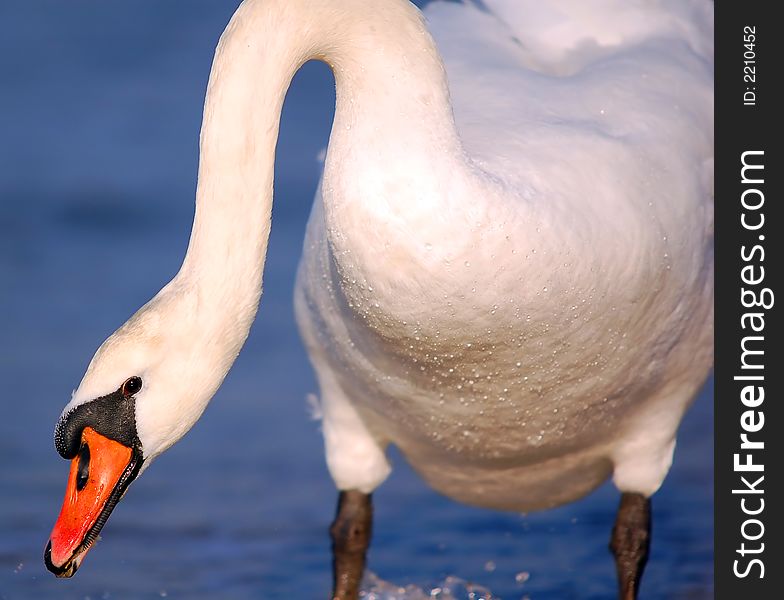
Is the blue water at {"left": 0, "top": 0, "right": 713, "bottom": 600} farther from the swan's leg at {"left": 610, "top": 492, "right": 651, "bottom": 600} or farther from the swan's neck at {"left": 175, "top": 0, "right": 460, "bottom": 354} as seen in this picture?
the swan's neck at {"left": 175, "top": 0, "right": 460, "bottom": 354}

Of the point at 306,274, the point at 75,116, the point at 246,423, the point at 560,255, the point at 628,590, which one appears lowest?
the point at 628,590

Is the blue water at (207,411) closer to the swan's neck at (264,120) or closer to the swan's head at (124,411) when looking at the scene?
the swan's head at (124,411)

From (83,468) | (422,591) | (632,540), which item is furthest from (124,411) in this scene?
(422,591)

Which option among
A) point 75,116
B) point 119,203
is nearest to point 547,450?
point 119,203

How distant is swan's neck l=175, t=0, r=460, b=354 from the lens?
10.7ft

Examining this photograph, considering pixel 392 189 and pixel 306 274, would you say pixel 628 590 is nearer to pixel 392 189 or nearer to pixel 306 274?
pixel 306 274

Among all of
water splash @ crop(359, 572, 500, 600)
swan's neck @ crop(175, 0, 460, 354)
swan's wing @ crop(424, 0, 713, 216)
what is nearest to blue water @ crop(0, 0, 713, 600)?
water splash @ crop(359, 572, 500, 600)

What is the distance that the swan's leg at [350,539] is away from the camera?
15.1 feet

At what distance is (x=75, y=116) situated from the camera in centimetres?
1012

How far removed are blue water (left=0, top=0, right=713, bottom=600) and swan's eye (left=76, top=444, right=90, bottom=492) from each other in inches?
69.8

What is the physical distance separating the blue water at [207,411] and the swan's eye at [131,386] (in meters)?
1.99

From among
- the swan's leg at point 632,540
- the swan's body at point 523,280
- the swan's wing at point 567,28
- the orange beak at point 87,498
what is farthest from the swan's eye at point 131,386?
the swan's leg at point 632,540

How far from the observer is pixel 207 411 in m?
7.36

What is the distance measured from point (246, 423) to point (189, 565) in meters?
1.70
